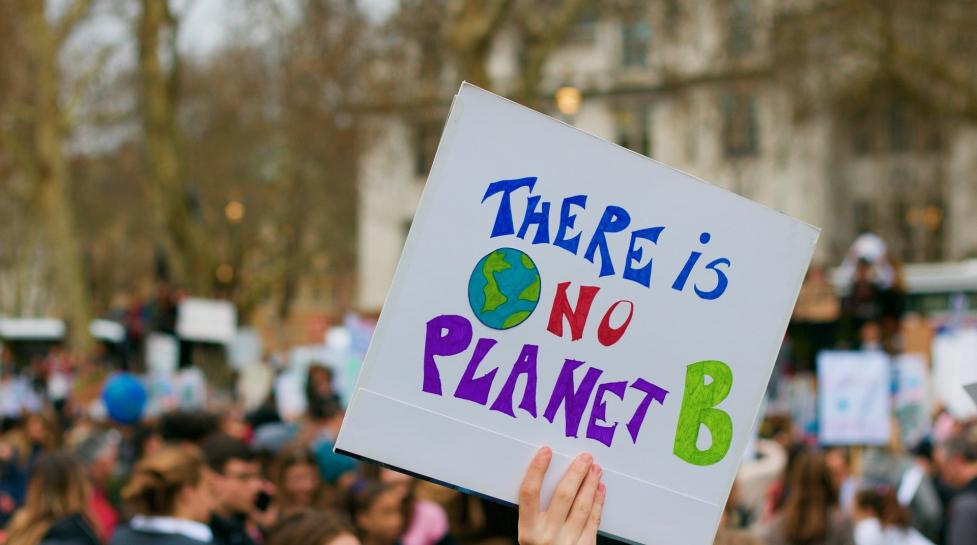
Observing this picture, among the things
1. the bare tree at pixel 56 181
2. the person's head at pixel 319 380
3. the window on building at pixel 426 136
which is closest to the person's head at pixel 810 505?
the person's head at pixel 319 380

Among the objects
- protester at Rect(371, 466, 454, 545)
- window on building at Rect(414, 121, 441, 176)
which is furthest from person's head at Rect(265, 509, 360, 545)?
window on building at Rect(414, 121, 441, 176)

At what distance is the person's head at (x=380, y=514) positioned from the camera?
19.1 ft

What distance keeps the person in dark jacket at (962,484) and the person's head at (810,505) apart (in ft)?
1.80

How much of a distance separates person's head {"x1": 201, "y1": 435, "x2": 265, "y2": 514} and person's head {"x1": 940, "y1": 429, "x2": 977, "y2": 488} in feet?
11.0

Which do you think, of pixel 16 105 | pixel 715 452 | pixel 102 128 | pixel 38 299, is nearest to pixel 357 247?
pixel 38 299

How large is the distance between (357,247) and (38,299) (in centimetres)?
1319

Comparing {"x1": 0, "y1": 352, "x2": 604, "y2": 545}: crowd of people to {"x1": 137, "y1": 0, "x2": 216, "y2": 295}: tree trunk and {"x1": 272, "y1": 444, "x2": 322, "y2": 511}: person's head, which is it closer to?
{"x1": 272, "y1": 444, "x2": 322, "y2": 511}: person's head

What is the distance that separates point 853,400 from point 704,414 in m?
8.29

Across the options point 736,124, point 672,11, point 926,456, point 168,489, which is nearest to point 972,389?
point 168,489

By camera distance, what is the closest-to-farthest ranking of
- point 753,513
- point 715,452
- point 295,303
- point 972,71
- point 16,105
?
point 715,452 < point 753,513 < point 972,71 < point 16,105 < point 295,303

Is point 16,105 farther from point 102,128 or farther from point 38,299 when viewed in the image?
point 38,299

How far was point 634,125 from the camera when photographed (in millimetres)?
52312

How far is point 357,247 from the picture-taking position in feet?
200

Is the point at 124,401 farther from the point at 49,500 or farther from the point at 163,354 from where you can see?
the point at 163,354
